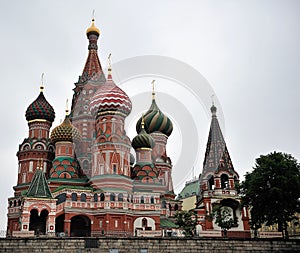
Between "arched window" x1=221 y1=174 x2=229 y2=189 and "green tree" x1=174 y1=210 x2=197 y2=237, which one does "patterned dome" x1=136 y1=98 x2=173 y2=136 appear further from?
"green tree" x1=174 y1=210 x2=197 y2=237

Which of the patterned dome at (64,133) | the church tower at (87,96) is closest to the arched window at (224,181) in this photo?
the church tower at (87,96)

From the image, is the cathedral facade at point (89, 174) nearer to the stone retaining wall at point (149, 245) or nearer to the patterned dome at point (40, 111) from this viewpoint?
the patterned dome at point (40, 111)

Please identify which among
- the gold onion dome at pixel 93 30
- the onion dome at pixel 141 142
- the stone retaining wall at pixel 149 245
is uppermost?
the gold onion dome at pixel 93 30

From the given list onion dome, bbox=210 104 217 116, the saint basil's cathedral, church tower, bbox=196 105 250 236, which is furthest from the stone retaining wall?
onion dome, bbox=210 104 217 116

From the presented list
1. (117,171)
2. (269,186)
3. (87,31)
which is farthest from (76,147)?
(269,186)

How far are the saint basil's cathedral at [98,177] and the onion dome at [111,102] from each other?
11cm

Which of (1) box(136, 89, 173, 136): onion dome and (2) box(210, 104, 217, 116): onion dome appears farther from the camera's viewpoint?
(1) box(136, 89, 173, 136): onion dome

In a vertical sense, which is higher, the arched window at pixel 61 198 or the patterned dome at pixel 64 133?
the patterned dome at pixel 64 133

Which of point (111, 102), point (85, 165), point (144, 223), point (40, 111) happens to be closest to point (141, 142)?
point (111, 102)

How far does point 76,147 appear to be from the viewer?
44.9 metres

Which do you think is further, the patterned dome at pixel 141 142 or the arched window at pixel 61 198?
the patterned dome at pixel 141 142

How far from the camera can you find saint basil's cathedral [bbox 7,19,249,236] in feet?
121

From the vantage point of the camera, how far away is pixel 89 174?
4291 centimetres

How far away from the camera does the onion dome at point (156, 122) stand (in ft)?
176
